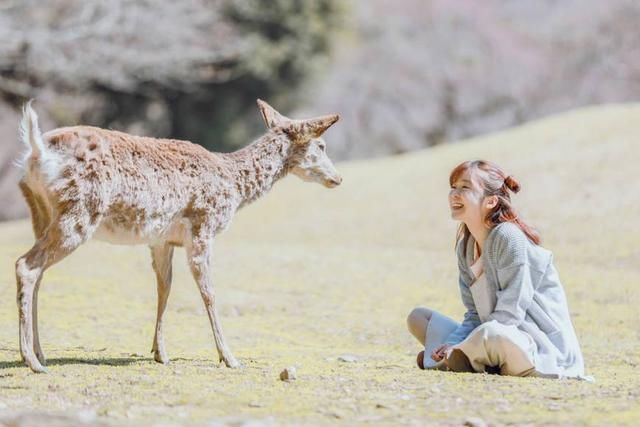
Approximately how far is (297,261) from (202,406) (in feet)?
22.7

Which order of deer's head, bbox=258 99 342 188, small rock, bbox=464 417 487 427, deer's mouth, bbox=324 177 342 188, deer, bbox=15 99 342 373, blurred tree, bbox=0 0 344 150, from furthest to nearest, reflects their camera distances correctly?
blurred tree, bbox=0 0 344 150 → deer's mouth, bbox=324 177 342 188 → deer's head, bbox=258 99 342 188 → deer, bbox=15 99 342 373 → small rock, bbox=464 417 487 427

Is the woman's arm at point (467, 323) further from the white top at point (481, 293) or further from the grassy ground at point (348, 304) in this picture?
the grassy ground at point (348, 304)

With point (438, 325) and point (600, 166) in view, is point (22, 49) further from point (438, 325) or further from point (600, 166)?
point (438, 325)

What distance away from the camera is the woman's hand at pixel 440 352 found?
6.27 meters

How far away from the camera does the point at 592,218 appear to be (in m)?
14.2

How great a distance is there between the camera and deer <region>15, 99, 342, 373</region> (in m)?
6.06

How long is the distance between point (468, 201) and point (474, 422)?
6.05 feet

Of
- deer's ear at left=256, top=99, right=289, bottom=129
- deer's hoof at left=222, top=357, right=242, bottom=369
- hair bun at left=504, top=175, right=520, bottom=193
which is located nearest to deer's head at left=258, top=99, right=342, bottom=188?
deer's ear at left=256, top=99, right=289, bottom=129

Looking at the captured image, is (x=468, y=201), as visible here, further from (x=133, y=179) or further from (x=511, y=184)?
(x=133, y=179)

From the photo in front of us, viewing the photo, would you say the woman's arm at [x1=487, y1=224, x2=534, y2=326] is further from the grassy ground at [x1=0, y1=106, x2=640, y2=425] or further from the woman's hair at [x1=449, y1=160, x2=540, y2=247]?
the grassy ground at [x1=0, y1=106, x2=640, y2=425]

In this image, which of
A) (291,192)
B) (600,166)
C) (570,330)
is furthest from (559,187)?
(570,330)

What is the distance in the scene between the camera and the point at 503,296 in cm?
595

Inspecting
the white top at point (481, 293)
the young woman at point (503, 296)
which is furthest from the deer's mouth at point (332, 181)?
the white top at point (481, 293)

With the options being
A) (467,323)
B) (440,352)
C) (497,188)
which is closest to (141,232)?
(440,352)
